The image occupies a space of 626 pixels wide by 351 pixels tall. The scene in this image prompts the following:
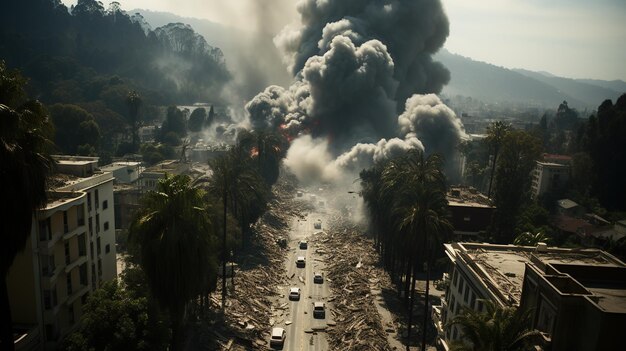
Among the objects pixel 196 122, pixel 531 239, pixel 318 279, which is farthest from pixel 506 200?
pixel 196 122

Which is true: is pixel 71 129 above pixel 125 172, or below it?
above

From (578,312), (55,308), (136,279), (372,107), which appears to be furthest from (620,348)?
(372,107)

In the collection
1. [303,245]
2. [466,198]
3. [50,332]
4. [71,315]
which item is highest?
[466,198]

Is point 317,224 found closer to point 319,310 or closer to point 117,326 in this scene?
point 319,310

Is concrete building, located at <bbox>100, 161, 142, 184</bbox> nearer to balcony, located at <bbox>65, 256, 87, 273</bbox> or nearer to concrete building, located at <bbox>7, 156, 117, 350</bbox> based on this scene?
concrete building, located at <bbox>7, 156, 117, 350</bbox>

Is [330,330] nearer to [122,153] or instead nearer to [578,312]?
[578,312]

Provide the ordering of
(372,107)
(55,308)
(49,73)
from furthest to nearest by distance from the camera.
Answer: (49,73)
(372,107)
(55,308)

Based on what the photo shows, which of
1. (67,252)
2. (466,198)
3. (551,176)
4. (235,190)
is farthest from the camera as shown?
(551,176)

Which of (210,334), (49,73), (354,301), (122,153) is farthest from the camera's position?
(49,73)
